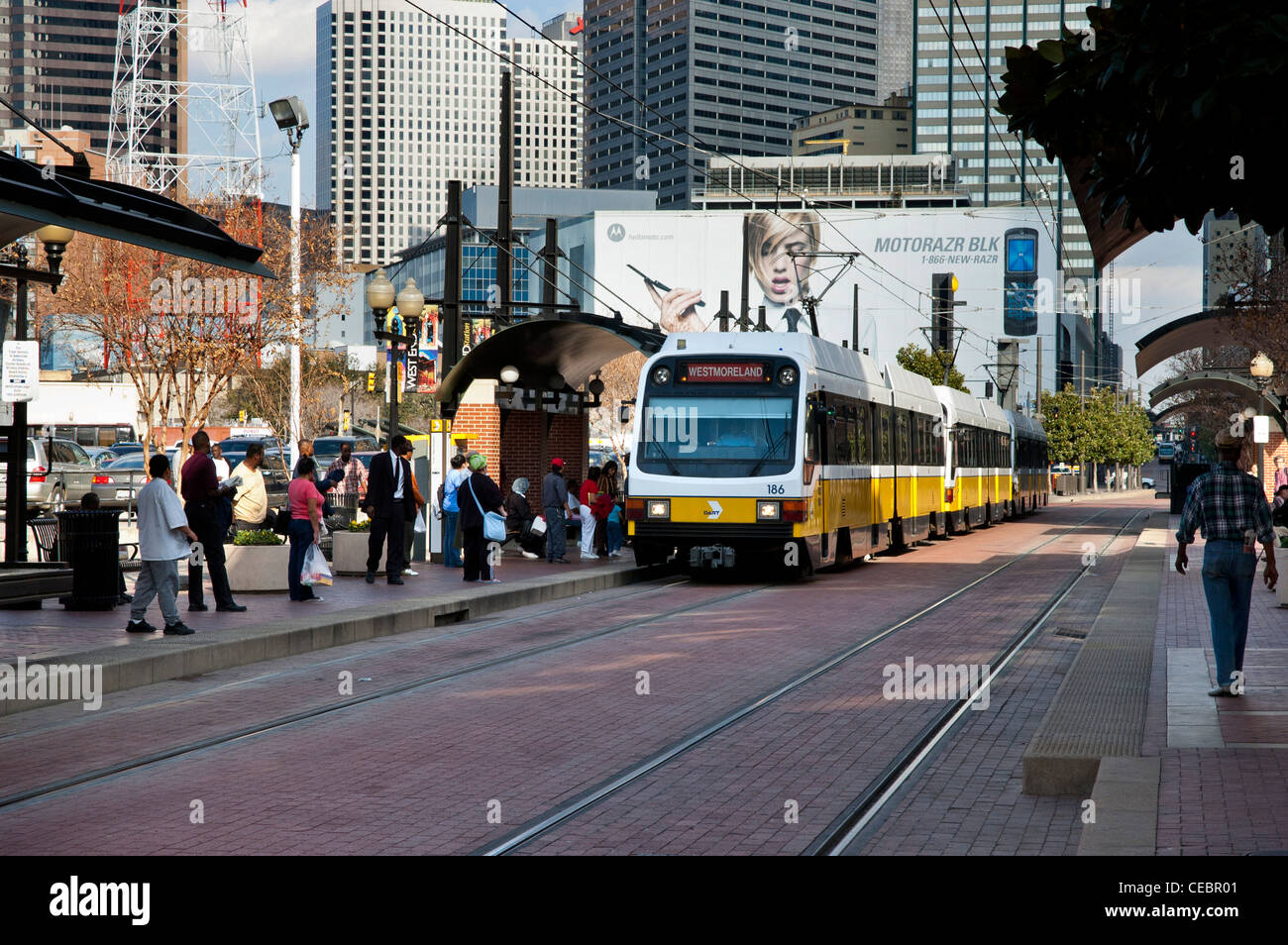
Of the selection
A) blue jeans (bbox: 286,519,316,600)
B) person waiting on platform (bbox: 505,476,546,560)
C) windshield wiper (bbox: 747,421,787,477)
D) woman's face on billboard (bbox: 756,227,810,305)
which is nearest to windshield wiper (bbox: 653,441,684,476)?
windshield wiper (bbox: 747,421,787,477)

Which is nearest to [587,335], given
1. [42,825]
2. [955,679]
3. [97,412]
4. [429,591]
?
[429,591]

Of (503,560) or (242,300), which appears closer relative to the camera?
(503,560)

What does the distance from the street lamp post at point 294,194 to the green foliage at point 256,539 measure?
1638cm

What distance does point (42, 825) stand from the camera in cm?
705

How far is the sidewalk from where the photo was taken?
6.21 metres

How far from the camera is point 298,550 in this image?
1702 cm

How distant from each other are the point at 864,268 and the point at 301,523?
11941 centimetres

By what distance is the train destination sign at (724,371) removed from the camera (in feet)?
68.8

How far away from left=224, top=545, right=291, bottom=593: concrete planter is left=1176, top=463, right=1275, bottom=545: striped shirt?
35.9ft

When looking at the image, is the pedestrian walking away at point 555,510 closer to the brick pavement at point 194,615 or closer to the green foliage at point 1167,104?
the brick pavement at point 194,615

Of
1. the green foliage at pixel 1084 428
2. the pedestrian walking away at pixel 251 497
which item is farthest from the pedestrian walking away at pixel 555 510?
the green foliage at pixel 1084 428

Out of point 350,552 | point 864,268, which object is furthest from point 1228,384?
point 864,268
